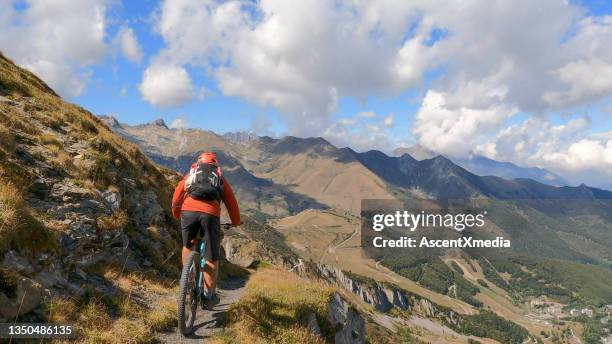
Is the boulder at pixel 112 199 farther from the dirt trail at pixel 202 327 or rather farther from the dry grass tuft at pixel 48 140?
the dirt trail at pixel 202 327

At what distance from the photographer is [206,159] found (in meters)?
12.1

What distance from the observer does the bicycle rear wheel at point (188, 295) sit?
10.6 meters

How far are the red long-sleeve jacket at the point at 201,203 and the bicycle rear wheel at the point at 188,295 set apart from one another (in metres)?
1.29

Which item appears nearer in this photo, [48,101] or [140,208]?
[140,208]

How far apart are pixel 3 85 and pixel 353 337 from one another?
25442 millimetres

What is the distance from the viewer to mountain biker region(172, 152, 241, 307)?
11328 millimetres

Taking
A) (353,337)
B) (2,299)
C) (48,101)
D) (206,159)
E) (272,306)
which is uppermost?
(48,101)

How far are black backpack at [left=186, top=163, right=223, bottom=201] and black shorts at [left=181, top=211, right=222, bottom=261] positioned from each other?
1.79 ft

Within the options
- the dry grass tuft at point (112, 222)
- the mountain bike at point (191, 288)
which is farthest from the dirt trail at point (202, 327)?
the dry grass tuft at point (112, 222)

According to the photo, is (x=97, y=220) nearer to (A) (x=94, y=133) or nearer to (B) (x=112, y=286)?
(B) (x=112, y=286)

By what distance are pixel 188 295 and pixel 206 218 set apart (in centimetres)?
228

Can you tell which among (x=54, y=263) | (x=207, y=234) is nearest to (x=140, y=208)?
(x=54, y=263)

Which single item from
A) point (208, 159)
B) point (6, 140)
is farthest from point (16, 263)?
point (6, 140)

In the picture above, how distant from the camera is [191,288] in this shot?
11.3m
